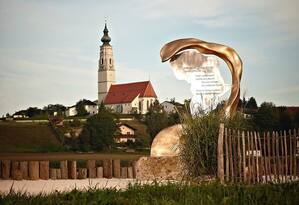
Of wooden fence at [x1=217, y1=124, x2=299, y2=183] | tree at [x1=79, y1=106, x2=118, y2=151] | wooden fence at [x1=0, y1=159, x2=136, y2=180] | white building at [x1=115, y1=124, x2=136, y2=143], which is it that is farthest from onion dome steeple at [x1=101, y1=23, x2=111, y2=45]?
wooden fence at [x1=217, y1=124, x2=299, y2=183]

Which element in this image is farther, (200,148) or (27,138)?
(27,138)

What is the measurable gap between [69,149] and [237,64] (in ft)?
109

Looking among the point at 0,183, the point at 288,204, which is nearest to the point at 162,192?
the point at 288,204

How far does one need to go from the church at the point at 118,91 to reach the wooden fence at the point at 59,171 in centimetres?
6905

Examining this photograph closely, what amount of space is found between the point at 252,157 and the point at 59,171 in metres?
5.85

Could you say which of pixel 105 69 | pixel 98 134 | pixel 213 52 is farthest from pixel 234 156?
pixel 105 69

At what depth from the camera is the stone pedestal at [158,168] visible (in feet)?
41.0

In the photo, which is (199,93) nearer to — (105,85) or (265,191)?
(265,191)

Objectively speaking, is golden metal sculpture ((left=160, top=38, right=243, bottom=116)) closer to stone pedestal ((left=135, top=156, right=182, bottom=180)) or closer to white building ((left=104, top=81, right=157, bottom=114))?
stone pedestal ((left=135, top=156, right=182, bottom=180))

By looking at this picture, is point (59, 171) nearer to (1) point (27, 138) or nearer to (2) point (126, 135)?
(1) point (27, 138)

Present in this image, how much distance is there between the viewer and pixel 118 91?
10056 centimetres

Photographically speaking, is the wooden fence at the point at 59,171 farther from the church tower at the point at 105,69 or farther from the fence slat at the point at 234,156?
the church tower at the point at 105,69

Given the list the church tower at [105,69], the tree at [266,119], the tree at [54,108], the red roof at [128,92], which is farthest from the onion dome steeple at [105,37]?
the tree at [266,119]

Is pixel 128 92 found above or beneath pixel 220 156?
above
